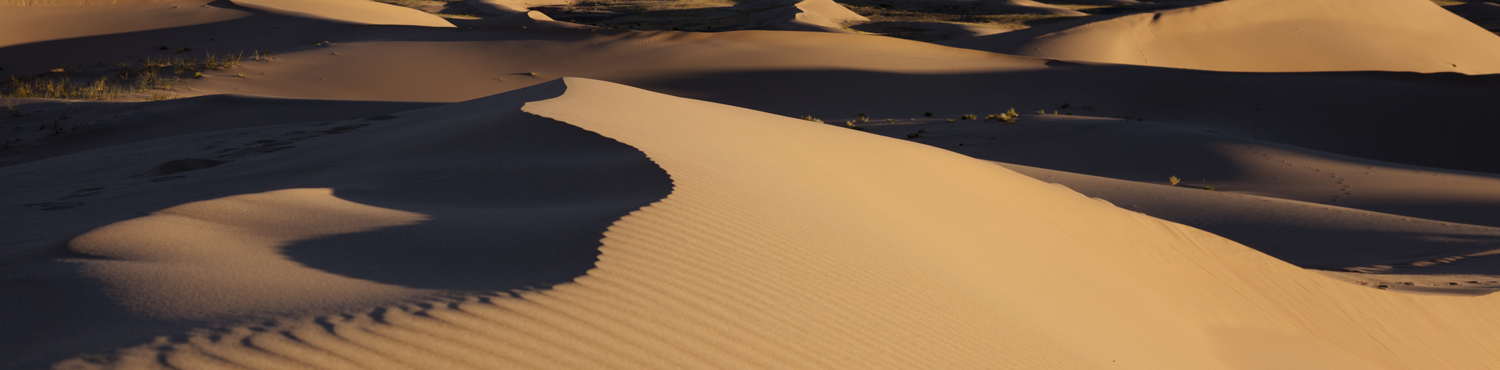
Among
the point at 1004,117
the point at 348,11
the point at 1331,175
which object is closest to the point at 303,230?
the point at 1331,175

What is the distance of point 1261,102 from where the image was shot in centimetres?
1566

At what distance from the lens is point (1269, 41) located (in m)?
26.9

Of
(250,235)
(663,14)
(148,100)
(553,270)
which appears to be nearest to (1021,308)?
(553,270)

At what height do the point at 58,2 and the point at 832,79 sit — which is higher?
the point at 58,2

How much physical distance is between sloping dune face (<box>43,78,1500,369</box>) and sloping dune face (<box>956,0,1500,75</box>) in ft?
65.0

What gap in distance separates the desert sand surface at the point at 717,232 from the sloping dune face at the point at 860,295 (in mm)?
16

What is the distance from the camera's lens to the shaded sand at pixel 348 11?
77.2ft

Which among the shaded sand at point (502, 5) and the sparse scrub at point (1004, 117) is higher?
the shaded sand at point (502, 5)

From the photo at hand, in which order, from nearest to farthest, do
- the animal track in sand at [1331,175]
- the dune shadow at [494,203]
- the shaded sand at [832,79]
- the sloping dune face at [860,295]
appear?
the sloping dune face at [860,295], the dune shadow at [494,203], the animal track in sand at [1331,175], the shaded sand at [832,79]

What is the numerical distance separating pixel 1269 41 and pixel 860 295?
29847mm

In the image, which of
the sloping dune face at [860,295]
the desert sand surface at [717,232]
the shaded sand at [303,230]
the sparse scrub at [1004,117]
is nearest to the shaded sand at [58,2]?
the desert sand surface at [717,232]

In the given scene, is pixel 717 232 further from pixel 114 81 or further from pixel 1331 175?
pixel 114 81

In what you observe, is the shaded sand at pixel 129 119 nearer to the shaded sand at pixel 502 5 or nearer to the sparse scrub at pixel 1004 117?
the sparse scrub at pixel 1004 117

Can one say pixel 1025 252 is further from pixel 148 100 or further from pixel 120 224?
pixel 148 100
